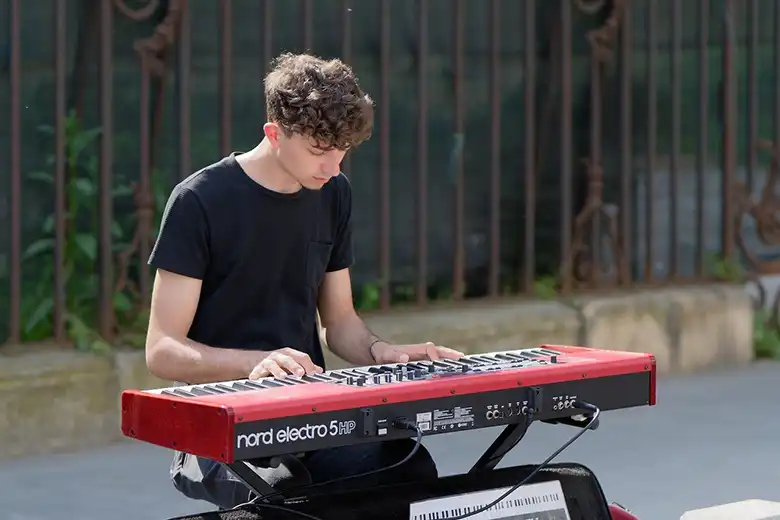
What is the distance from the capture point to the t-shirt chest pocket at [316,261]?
12.4 feet

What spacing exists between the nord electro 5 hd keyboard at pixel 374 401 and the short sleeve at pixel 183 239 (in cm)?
40

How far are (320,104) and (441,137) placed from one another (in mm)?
4353

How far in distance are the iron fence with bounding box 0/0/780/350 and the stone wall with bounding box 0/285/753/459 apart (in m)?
0.18

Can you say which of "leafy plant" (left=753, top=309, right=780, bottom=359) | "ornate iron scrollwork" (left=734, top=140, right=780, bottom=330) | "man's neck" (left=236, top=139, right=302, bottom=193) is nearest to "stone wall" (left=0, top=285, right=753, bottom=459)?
"leafy plant" (left=753, top=309, right=780, bottom=359)

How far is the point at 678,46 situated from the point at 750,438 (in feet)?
7.96

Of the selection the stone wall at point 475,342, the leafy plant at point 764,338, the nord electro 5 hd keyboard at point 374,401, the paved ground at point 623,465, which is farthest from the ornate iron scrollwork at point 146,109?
the leafy plant at point 764,338

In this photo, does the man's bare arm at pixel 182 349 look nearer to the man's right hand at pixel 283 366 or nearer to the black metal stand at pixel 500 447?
the man's right hand at pixel 283 366

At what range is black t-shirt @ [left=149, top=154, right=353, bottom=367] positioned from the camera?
3.58 m

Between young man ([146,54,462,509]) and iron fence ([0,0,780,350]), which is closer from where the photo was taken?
young man ([146,54,462,509])

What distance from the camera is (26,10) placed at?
6594 mm

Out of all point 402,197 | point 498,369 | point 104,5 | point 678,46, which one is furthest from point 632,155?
point 498,369

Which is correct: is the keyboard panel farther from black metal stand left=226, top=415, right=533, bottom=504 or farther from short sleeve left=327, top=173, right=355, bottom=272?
short sleeve left=327, top=173, right=355, bottom=272

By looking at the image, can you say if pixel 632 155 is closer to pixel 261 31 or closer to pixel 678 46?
pixel 678 46

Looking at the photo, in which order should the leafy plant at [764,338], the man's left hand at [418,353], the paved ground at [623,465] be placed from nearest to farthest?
the man's left hand at [418,353]
the paved ground at [623,465]
the leafy plant at [764,338]
